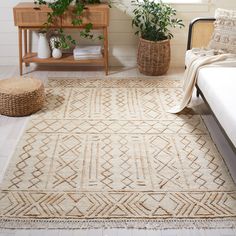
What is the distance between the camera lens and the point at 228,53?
3.36 m

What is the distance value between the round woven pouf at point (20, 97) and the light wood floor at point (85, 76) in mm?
76

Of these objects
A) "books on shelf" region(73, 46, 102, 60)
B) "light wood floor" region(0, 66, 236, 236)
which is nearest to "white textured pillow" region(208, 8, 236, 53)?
"light wood floor" region(0, 66, 236, 236)

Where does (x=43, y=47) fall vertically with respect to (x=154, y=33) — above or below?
below

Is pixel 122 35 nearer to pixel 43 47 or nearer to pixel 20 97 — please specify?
pixel 43 47

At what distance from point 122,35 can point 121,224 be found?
8.89ft

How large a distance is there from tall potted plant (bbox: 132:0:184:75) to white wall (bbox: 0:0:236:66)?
115mm

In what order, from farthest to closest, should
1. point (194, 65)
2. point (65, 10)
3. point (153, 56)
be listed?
point (153, 56) → point (65, 10) → point (194, 65)

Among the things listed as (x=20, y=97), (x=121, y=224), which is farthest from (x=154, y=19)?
(x=121, y=224)

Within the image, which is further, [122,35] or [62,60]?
[122,35]

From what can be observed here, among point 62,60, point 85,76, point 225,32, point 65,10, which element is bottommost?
point 85,76

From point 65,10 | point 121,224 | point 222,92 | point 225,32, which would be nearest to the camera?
point 121,224

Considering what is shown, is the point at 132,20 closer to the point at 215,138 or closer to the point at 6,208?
the point at 215,138

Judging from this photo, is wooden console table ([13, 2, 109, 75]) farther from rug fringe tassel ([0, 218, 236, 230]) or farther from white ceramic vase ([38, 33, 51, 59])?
rug fringe tassel ([0, 218, 236, 230])

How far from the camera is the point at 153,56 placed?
401cm
